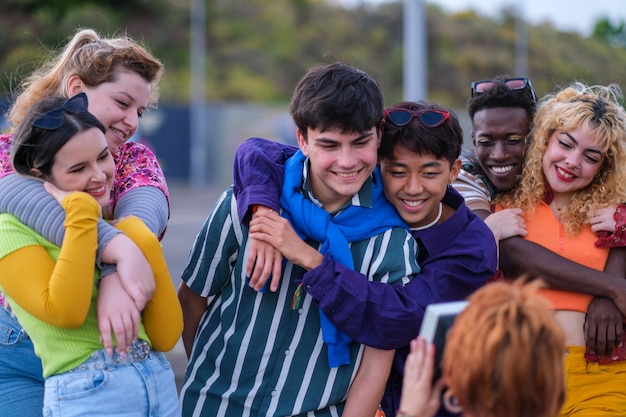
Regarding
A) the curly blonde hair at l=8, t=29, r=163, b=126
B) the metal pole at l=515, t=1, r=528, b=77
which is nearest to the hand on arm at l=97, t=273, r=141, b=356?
the curly blonde hair at l=8, t=29, r=163, b=126

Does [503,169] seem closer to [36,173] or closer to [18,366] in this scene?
[36,173]

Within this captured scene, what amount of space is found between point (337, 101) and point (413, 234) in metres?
0.58

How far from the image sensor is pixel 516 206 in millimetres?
3510

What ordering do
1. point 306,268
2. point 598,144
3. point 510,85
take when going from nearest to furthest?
point 306,268
point 598,144
point 510,85

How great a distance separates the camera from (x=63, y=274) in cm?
244

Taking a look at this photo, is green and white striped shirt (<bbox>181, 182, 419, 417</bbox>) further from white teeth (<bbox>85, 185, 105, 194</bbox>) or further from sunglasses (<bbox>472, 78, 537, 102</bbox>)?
sunglasses (<bbox>472, 78, 537, 102</bbox>)

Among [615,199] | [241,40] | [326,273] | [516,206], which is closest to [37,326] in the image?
[326,273]

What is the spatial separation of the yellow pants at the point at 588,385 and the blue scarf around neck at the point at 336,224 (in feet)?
3.02

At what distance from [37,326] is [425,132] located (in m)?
1.45

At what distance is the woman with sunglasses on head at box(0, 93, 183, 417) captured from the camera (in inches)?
97.3

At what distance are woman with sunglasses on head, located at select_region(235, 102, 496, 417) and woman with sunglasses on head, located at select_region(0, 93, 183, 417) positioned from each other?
16.4 inches

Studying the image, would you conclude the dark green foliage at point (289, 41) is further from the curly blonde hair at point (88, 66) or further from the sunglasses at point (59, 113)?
the sunglasses at point (59, 113)

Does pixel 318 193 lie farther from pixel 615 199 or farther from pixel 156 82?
pixel 615 199

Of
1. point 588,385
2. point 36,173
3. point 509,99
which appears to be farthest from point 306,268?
point 509,99
